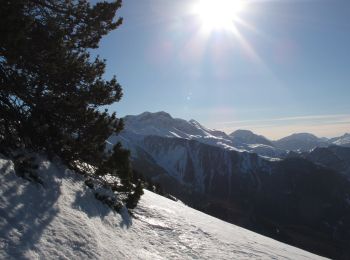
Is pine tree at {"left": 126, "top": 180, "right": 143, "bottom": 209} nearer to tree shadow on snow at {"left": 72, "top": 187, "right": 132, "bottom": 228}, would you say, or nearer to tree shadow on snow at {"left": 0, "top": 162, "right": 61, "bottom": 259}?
tree shadow on snow at {"left": 72, "top": 187, "right": 132, "bottom": 228}

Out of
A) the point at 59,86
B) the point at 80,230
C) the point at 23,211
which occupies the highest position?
the point at 59,86

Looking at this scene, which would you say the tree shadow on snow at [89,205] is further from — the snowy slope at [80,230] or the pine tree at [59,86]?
the pine tree at [59,86]

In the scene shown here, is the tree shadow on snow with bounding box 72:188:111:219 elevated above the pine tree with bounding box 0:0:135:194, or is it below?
below

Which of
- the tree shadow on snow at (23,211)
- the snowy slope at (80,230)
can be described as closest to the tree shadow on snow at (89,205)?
the snowy slope at (80,230)

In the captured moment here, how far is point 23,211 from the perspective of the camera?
8859mm

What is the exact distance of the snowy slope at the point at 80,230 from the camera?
320 inches

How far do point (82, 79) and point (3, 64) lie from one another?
2.76 m

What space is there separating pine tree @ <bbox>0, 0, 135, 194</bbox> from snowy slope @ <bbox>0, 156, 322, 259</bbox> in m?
1.19

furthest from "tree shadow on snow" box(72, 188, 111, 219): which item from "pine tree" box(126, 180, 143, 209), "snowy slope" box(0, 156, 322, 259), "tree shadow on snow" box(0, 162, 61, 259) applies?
"pine tree" box(126, 180, 143, 209)

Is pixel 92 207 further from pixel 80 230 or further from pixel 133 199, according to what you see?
pixel 133 199

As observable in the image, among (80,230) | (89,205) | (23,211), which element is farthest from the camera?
(89,205)

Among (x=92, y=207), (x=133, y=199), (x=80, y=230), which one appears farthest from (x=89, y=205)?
(x=133, y=199)

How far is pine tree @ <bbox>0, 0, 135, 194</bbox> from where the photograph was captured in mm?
12133

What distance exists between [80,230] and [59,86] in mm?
5720
